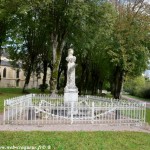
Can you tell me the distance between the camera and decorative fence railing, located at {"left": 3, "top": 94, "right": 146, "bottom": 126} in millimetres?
15359

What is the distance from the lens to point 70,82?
1953 centimetres

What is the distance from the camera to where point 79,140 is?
1169 centimetres

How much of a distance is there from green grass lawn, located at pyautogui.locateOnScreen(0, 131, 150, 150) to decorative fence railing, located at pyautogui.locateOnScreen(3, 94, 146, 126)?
2.62 metres

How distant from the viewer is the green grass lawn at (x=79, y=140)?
1086 cm

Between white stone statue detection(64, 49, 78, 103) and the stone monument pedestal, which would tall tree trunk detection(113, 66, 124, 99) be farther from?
the stone monument pedestal

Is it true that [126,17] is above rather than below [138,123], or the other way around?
above

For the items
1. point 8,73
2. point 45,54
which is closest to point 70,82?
point 45,54

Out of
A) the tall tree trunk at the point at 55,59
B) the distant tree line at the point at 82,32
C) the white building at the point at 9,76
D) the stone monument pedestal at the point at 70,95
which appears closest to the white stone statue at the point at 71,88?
the stone monument pedestal at the point at 70,95

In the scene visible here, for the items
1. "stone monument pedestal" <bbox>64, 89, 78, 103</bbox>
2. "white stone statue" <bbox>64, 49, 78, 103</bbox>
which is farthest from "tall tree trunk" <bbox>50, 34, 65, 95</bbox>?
"stone monument pedestal" <bbox>64, 89, 78, 103</bbox>

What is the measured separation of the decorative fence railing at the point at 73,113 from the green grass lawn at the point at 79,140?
A: 8.61 ft

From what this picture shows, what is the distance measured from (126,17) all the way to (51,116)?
25559mm

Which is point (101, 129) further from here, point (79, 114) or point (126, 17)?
point (126, 17)

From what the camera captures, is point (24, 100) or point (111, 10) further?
point (111, 10)

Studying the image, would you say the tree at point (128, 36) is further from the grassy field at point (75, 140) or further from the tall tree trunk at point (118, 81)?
the grassy field at point (75, 140)
